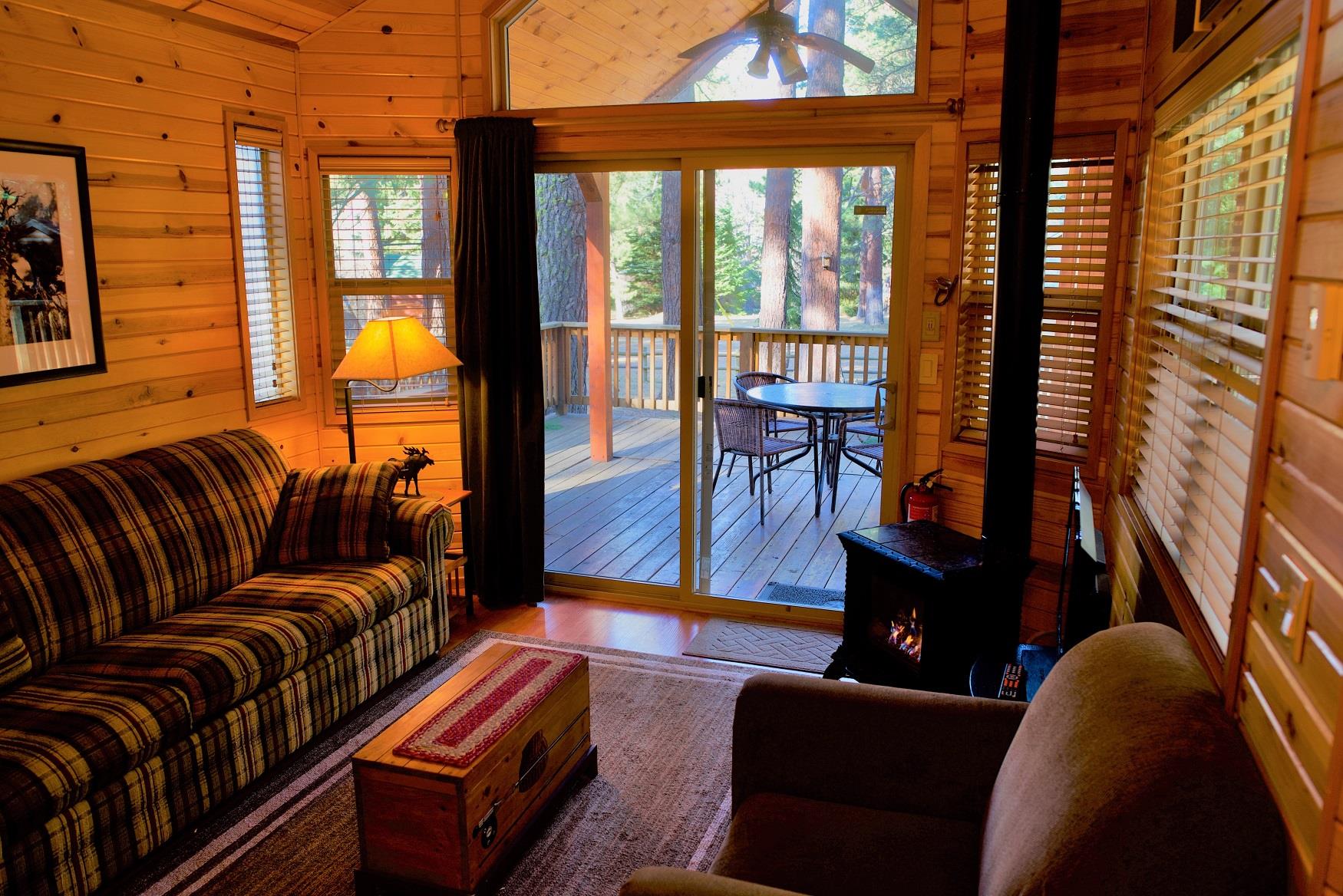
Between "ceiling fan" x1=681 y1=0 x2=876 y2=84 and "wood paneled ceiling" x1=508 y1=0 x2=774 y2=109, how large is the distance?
53 mm

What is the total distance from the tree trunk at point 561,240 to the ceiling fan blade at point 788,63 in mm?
1495

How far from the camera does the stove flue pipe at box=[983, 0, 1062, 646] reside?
294cm

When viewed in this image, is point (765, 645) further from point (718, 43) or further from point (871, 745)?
point (718, 43)

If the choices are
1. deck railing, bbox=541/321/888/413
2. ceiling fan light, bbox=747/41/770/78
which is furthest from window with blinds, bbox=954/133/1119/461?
deck railing, bbox=541/321/888/413

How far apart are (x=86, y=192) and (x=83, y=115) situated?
26cm

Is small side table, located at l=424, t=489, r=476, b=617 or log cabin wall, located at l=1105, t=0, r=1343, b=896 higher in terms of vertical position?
log cabin wall, located at l=1105, t=0, r=1343, b=896

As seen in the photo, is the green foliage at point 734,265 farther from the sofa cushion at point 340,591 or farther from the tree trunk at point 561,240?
the sofa cushion at point 340,591

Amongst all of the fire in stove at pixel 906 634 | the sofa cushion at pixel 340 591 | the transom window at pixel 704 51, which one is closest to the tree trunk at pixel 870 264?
the transom window at pixel 704 51

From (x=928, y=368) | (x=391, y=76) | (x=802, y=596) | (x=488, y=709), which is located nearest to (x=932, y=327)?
(x=928, y=368)

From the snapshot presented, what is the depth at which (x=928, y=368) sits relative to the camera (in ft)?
13.1

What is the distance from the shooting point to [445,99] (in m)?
4.40

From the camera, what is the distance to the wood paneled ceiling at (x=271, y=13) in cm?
378

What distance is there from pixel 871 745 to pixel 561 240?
412 centimetres

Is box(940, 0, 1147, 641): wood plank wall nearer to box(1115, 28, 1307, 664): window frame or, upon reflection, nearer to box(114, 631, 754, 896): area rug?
box(1115, 28, 1307, 664): window frame
